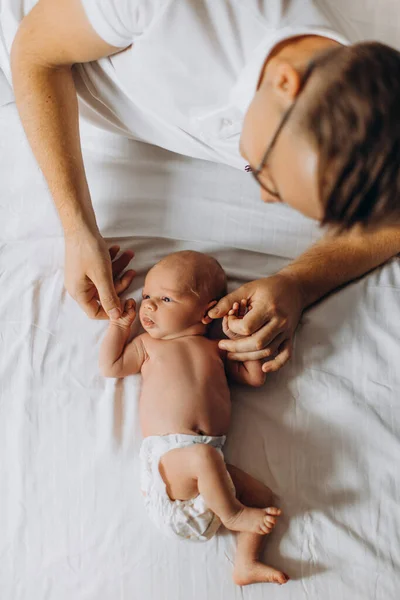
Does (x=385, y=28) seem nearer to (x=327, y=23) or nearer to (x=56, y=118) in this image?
(x=327, y=23)

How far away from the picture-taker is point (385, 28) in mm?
1217

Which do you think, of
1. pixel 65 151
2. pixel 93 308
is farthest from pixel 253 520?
pixel 65 151

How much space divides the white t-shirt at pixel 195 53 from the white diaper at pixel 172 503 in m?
0.49

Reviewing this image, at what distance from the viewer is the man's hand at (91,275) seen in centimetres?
104

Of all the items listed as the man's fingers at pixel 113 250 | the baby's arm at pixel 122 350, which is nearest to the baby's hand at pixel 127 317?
the baby's arm at pixel 122 350

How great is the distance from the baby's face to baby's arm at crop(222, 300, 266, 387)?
0.27 ft

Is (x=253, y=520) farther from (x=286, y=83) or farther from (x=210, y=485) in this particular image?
(x=286, y=83)

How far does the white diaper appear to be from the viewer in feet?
2.96

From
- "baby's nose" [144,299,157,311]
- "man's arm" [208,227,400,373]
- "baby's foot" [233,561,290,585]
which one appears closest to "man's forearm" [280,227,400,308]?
"man's arm" [208,227,400,373]

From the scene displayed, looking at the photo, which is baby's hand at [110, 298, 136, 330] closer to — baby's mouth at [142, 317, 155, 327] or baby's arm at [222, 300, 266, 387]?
baby's mouth at [142, 317, 155, 327]

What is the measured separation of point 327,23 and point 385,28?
47 centimetres

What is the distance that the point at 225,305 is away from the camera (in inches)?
40.3

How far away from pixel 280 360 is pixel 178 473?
25 centimetres

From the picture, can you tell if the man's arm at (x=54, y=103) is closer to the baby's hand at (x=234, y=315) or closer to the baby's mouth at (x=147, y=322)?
the baby's mouth at (x=147, y=322)
